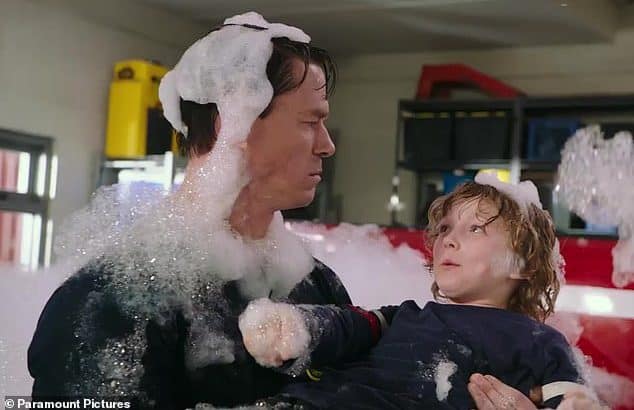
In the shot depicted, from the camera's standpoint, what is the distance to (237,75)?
79cm

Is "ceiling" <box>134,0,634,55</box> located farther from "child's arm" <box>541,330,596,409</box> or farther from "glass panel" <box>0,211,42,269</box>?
"child's arm" <box>541,330,596,409</box>

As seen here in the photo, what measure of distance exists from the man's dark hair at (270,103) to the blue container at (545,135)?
251 cm

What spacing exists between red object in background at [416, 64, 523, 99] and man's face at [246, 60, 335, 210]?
278 cm

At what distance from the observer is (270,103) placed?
2.62 ft

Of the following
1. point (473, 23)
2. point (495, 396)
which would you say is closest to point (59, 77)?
point (473, 23)

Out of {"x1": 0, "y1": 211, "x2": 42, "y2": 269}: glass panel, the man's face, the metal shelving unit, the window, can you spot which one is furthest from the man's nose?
the metal shelving unit

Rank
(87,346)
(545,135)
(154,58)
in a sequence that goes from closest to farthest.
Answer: (87,346)
(154,58)
(545,135)

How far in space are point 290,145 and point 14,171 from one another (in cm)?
201

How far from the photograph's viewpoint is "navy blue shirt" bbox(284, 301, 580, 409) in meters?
0.80

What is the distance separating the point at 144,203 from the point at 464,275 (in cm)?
33

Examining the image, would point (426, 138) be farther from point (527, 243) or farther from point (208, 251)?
point (208, 251)

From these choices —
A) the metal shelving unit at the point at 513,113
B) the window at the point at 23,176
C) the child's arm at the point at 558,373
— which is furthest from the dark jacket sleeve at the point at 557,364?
the metal shelving unit at the point at 513,113

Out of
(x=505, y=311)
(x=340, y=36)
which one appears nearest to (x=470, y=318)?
(x=505, y=311)

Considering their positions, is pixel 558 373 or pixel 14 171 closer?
pixel 558 373
